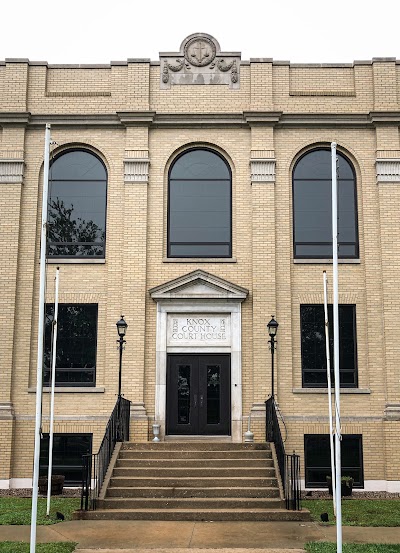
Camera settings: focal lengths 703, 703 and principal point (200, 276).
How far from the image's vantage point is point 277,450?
16578 millimetres

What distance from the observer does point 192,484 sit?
51.2 ft

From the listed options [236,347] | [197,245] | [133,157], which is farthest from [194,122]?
[236,347]

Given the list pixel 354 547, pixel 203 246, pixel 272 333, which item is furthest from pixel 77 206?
pixel 354 547

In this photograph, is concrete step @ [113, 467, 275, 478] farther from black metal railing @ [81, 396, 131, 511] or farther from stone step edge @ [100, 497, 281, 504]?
stone step edge @ [100, 497, 281, 504]

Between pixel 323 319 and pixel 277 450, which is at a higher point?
pixel 323 319

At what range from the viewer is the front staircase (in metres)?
14.2

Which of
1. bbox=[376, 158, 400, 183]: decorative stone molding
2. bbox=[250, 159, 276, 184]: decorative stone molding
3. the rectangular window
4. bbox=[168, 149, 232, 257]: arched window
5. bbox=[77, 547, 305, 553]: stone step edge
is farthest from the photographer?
bbox=[168, 149, 232, 257]: arched window

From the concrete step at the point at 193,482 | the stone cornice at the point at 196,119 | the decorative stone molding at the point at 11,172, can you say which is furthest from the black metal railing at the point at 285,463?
the decorative stone molding at the point at 11,172

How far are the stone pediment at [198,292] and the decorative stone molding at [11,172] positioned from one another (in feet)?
16.8

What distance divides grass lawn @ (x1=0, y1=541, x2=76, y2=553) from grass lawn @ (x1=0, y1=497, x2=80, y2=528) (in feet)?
6.95

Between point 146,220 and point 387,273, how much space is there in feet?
22.6

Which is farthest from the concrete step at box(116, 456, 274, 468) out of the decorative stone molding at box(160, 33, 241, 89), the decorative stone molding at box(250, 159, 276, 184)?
the decorative stone molding at box(160, 33, 241, 89)

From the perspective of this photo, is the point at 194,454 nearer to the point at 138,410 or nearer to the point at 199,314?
the point at 138,410

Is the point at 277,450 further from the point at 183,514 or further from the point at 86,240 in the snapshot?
the point at 86,240
